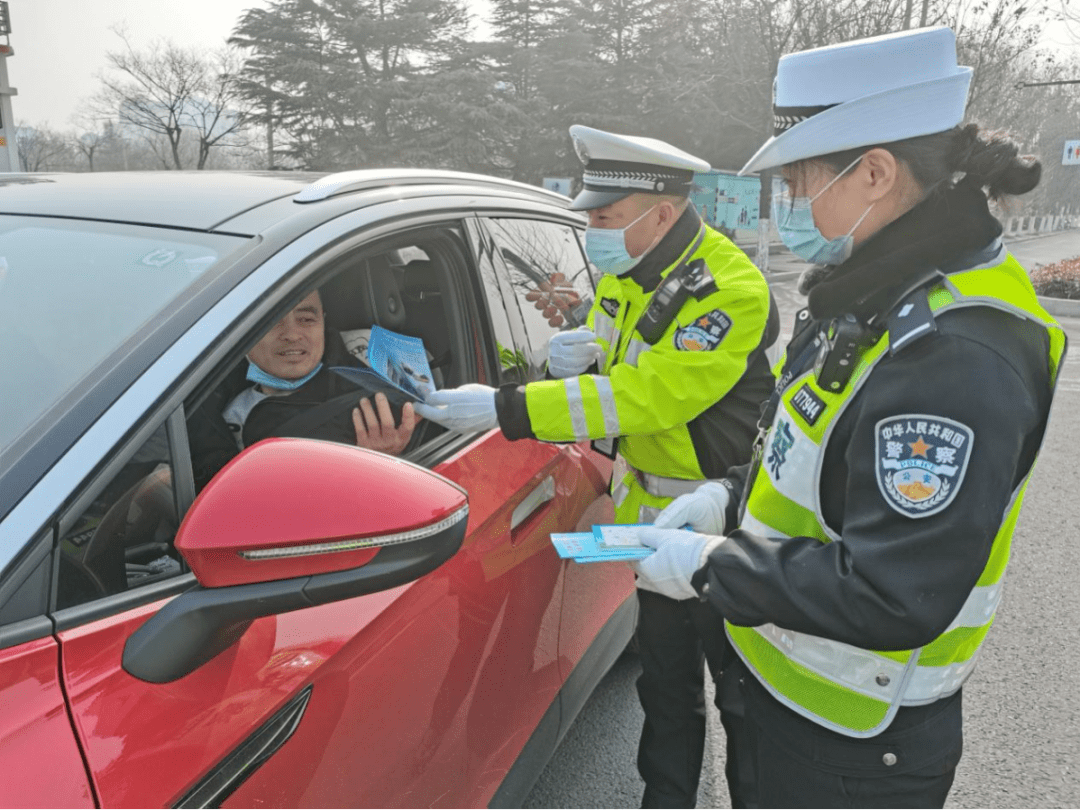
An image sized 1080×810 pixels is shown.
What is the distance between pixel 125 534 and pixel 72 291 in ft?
1.62

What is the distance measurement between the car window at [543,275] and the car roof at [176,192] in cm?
40

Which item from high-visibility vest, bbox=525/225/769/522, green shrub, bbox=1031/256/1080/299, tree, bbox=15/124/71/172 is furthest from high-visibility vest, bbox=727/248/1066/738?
tree, bbox=15/124/71/172

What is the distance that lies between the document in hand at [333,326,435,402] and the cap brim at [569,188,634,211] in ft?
2.36

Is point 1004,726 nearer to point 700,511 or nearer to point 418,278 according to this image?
point 700,511

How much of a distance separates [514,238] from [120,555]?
1508mm

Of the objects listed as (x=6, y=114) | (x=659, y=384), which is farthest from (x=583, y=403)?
(x=6, y=114)

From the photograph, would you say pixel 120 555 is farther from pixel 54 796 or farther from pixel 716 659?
pixel 716 659

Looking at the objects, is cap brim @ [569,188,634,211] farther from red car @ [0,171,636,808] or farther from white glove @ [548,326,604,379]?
red car @ [0,171,636,808]

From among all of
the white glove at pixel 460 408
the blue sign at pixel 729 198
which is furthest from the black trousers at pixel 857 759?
the blue sign at pixel 729 198

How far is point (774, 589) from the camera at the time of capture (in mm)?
1247

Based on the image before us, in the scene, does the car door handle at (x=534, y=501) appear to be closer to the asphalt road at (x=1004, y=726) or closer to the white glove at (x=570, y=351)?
the white glove at (x=570, y=351)

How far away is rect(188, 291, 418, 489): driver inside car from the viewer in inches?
68.0

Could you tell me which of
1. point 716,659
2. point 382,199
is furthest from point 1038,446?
point 382,199

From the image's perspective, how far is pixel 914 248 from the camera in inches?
48.4
